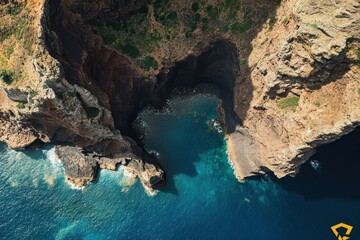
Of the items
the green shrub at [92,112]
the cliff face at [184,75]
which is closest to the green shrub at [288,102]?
the cliff face at [184,75]

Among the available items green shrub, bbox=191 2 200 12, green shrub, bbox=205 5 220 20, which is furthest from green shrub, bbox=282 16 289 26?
green shrub, bbox=191 2 200 12

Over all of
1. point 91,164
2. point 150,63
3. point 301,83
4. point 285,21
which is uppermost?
point 285,21

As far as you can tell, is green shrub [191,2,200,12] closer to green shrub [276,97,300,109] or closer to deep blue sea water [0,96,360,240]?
green shrub [276,97,300,109]

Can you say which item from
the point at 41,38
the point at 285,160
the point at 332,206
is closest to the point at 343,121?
the point at 285,160

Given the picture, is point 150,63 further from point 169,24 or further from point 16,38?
point 16,38

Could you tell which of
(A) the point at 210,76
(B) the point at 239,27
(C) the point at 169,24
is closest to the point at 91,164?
(C) the point at 169,24

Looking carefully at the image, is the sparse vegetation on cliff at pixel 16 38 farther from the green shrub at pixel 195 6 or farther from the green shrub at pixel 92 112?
the green shrub at pixel 195 6
